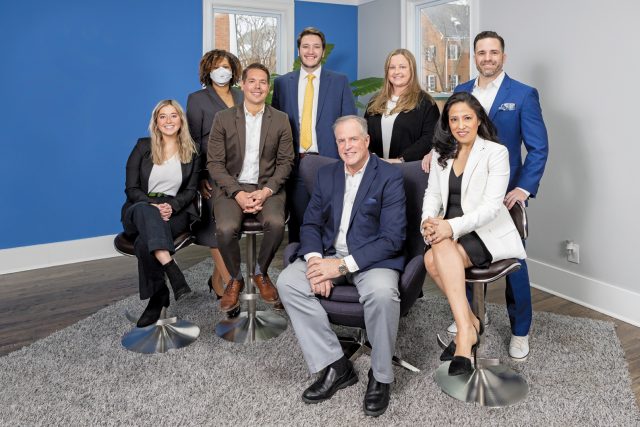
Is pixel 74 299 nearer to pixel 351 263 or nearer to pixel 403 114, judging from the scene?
pixel 351 263

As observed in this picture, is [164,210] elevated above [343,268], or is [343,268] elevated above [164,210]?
[164,210]

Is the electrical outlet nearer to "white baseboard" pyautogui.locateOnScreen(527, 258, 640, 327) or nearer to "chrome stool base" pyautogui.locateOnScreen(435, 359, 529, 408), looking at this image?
"white baseboard" pyautogui.locateOnScreen(527, 258, 640, 327)

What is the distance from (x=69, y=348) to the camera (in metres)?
3.18

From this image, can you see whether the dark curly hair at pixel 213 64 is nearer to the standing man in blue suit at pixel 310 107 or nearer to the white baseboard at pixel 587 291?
the standing man in blue suit at pixel 310 107

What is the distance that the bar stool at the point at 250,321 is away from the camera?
3.24 metres

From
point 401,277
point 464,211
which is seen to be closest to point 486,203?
point 464,211

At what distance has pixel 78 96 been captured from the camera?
15.7ft

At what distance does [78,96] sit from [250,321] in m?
2.59

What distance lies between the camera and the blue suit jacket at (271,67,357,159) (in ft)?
11.6

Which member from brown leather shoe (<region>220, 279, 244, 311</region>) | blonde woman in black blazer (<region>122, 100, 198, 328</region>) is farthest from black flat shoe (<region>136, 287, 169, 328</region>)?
brown leather shoe (<region>220, 279, 244, 311</region>)

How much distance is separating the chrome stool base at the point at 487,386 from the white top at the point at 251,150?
149 cm

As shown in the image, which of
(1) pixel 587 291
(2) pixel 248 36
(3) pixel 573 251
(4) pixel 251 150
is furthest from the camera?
(2) pixel 248 36

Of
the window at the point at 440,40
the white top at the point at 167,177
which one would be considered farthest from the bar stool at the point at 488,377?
the window at the point at 440,40

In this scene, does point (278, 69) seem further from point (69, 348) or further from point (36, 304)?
point (69, 348)
